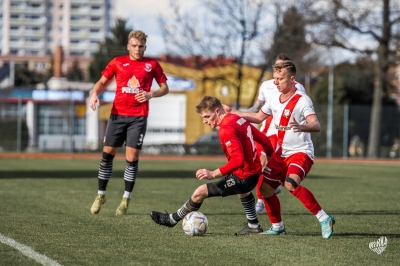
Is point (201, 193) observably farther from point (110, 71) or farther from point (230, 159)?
point (110, 71)

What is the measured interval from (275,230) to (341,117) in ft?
96.3

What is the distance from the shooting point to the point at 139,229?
8.00 m

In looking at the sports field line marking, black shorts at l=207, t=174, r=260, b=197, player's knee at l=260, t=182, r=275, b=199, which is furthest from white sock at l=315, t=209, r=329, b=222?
the sports field line marking

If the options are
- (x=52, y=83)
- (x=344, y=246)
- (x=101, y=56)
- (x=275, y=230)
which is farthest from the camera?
(x=101, y=56)

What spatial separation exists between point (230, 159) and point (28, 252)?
206cm

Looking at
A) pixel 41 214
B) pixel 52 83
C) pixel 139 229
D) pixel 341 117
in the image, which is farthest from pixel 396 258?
pixel 52 83

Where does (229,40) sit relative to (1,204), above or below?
above

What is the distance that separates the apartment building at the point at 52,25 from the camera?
14362cm

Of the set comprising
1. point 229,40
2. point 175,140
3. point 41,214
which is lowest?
point 175,140

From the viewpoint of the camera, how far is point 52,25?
146m

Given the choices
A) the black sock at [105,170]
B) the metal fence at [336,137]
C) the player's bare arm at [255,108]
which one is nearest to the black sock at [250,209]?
the player's bare arm at [255,108]

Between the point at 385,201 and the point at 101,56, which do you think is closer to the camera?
the point at 385,201

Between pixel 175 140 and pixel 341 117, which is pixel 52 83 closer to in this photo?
pixel 175 140

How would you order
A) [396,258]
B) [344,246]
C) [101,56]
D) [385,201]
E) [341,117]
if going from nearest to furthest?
[396,258], [344,246], [385,201], [341,117], [101,56]
